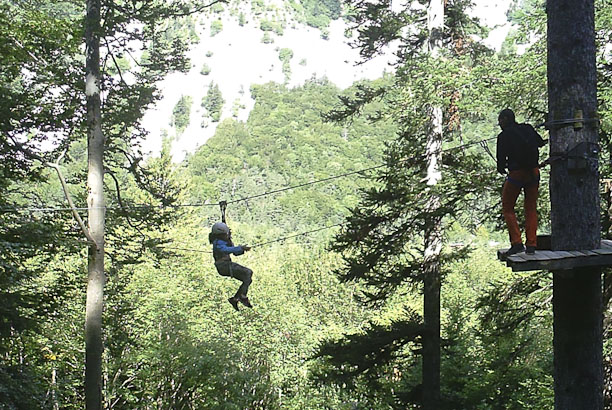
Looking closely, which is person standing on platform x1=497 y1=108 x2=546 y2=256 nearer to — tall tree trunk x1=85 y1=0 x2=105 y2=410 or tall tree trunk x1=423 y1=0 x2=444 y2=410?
tall tree trunk x1=423 y1=0 x2=444 y2=410

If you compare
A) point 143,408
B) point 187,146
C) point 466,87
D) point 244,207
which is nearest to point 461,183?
point 466,87

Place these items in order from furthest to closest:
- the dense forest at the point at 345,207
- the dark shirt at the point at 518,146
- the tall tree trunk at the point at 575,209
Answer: the dense forest at the point at 345,207 → the dark shirt at the point at 518,146 → the tall tree trunk at the point at 575,209

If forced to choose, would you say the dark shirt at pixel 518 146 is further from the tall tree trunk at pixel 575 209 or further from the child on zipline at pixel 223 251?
the child on zipline at pixel 223 251

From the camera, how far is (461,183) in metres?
8.04

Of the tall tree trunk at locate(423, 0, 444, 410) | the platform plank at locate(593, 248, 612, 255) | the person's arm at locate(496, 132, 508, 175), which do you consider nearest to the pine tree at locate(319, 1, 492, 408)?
the tall tree trunk at locate(423, 0, 444, 410)

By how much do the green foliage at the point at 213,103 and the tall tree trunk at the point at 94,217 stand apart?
176 meters

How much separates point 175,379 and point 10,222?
12.5 metres

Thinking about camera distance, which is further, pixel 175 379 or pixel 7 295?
pixel 175 379

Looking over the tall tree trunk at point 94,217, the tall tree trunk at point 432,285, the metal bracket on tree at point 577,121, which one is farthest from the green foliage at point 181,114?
the metal bracket on tree at point 577,121

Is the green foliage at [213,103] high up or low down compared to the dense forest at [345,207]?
up

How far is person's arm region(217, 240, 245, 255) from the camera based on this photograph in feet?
23.3

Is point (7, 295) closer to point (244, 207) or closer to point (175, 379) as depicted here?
point (175, 379)

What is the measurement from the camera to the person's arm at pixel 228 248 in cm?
710

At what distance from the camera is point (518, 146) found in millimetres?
4098
